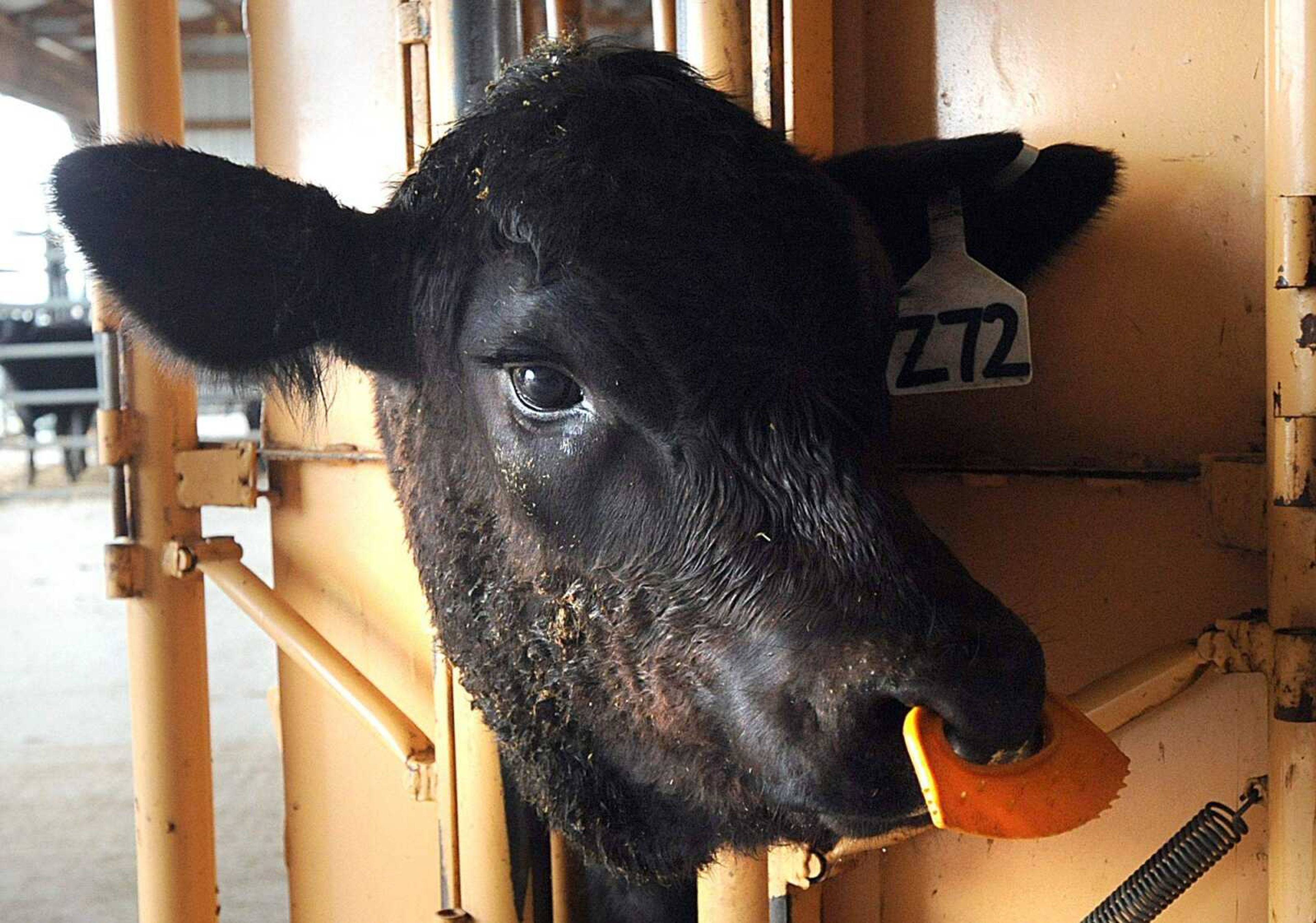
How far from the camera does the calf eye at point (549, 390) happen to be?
4.68ft

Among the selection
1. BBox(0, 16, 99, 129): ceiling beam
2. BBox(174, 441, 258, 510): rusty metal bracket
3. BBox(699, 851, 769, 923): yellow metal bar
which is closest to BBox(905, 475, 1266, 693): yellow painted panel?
BBox(699, 851, 769, 923): yellow metal bar

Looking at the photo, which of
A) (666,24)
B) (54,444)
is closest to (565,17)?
(666,24)

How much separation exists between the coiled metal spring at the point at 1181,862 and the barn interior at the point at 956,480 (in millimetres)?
54

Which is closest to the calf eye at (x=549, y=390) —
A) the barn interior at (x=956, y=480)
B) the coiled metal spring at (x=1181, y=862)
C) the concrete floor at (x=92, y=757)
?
A: the barn interior at (x=956, y=480)

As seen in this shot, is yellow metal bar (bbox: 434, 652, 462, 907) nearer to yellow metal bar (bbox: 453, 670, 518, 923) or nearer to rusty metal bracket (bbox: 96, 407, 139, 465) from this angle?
yellow metal bar (bbox: 453, 670, 518, 923)

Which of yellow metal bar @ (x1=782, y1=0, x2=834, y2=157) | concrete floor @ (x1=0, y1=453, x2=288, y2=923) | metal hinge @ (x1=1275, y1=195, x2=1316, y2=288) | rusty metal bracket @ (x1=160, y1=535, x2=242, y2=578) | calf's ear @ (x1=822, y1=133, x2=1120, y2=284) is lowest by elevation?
concrete floor @ (x1=0, y1=453, x2=288, y2=923)

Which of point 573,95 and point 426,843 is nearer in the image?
point 573,95

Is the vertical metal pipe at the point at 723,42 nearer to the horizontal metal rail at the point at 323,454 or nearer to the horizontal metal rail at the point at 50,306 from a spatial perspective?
the horizontal metal rail at the point at 323,454

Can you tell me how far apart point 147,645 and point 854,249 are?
1468mm

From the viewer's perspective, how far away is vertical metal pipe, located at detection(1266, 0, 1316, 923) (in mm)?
1293

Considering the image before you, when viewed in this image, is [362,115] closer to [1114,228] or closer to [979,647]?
[1114,228]

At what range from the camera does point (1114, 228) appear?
1734 mm

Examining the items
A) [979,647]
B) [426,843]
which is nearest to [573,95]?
[979,647]

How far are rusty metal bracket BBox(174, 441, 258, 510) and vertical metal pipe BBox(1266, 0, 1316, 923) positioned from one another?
1695mm
